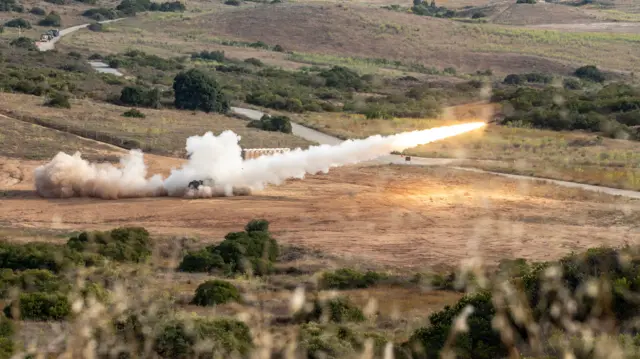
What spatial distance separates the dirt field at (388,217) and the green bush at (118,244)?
11.3 feet

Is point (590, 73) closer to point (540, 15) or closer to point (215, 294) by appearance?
point (540, 15)

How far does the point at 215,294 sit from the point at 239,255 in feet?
24.6

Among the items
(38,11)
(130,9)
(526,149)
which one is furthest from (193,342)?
(130,9)

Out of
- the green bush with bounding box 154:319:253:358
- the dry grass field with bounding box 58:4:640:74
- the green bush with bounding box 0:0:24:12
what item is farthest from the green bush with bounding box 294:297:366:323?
the green bush with bounding box 0:0:24:12

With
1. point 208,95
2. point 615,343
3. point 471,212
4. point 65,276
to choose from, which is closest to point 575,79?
point 208,95

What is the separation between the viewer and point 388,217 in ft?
151

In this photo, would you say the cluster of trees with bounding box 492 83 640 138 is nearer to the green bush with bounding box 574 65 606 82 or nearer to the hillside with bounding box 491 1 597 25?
the green bush with bounding box 574 65 606 82

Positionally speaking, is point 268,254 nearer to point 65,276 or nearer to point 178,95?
point 65,276

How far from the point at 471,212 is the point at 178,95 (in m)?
41.1

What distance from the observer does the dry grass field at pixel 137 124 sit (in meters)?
65.2

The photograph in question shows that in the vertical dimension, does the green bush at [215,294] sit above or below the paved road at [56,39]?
below

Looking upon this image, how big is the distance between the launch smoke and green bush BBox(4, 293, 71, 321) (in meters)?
22.3

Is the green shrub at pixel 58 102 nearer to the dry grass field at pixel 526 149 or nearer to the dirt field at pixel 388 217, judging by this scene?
the dry grass field at pixel 526 149

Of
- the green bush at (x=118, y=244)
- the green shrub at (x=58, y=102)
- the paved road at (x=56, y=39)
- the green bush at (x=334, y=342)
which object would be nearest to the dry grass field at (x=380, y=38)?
the paved road at (x=56, y=39)
